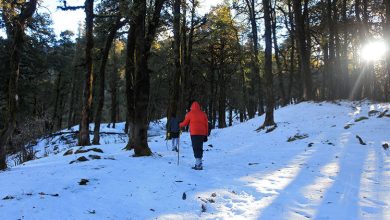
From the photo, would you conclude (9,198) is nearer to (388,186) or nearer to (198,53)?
(388,186)

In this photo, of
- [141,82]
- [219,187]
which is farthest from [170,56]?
[219,187]

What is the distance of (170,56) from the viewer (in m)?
26.6

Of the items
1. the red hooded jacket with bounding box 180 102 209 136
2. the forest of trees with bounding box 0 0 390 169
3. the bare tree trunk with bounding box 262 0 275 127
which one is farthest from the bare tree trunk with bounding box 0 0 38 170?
the bare tree trunk with bounding box 262 0 275 127

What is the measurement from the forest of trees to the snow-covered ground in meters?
2.82

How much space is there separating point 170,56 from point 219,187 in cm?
1909

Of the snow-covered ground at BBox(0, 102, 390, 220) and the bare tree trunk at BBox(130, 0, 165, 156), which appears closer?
the snow-covered ground at BBox(0, 102, 390, 220)

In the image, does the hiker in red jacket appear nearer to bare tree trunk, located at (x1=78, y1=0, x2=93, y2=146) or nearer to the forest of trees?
the forest of trees

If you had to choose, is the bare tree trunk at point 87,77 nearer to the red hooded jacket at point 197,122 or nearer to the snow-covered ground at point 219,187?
the snow-covered ground at point 219,187

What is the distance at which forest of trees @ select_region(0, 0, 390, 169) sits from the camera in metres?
12.3

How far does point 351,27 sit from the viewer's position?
110 feet

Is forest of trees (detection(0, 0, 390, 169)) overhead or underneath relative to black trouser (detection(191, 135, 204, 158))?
overhead

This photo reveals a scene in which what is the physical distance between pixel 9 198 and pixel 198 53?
1184 inches

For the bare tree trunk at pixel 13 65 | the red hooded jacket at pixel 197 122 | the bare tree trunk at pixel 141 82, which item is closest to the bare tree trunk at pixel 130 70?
the bare tree trunk at pixel 141 82

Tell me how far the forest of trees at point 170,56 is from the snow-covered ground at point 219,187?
9.25 ft
